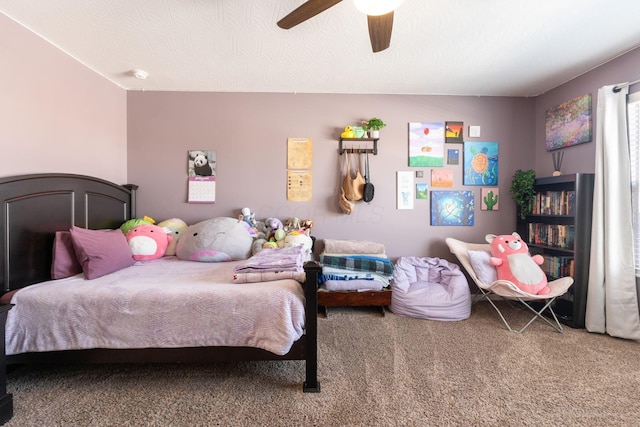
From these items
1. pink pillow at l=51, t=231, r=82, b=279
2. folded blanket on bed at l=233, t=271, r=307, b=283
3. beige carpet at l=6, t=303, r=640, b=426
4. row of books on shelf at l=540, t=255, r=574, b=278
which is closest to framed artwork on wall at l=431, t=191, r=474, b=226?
row of books on shelf at l=540, t=255, r=574, b=278

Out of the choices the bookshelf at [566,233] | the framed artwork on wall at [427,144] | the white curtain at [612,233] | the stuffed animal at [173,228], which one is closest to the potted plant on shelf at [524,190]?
the bookshelf at [566,233]

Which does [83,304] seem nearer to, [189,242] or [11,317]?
[11,317]

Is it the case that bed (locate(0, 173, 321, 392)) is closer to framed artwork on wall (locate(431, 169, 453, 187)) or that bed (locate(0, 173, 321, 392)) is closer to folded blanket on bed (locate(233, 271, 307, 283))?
folded blanket on bed (locate(233, 271, 307, 283))

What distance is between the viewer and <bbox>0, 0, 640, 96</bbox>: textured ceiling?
1.60 metres

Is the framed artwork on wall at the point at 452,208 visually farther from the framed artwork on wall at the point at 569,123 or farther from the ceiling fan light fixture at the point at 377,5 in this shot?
the ceiling fan light fixture at the point at 377,5

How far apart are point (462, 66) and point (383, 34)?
1.20m

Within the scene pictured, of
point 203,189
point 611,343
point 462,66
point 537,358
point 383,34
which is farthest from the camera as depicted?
point 203,189

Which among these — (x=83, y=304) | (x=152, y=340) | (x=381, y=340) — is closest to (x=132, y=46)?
(x=83, y=304)

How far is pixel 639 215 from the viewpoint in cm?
199

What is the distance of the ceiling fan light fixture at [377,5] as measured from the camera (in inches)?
47.9

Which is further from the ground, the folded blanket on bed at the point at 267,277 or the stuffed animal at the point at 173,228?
the stuffed animal at the point at 173,228

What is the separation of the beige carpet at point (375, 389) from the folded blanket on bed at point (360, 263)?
605 millimetres

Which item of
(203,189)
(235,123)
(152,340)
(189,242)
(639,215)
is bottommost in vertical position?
(152,340)

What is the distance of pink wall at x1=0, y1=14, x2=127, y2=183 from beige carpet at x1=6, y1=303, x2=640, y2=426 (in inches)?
56.9
